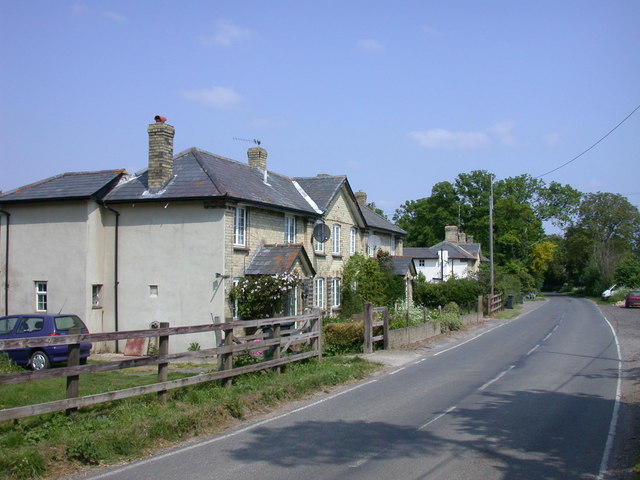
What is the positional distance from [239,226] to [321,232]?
21.6 feet

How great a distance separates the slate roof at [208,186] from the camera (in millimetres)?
21891

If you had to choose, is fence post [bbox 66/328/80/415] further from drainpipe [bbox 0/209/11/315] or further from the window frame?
the window frame

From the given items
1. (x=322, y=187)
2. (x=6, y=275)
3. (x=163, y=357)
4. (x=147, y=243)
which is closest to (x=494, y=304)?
(x=322, y=187)

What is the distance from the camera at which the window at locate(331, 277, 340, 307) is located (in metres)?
30.4

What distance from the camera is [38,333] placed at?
18.4 metres

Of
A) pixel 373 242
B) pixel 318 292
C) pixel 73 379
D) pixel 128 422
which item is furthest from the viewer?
pixel 373 242

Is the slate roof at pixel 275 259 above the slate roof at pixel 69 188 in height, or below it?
below

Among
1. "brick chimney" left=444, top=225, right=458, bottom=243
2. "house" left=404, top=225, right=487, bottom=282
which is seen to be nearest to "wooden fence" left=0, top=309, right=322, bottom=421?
"house" left=404, top=225, right=487, bottom=282

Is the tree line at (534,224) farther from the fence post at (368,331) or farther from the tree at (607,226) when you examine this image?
the fence post at (368,331)

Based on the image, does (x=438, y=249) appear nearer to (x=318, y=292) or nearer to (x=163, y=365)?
(x=318, y=292)

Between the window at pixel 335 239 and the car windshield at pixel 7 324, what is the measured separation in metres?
Result: 15.7

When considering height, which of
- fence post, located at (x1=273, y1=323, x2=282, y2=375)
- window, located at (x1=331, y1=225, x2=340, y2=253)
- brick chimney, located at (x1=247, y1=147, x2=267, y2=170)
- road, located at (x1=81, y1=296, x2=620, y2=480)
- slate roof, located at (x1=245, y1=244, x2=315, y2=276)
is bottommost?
road, located at (x1=81, y1=296, x2=620, y2=480)

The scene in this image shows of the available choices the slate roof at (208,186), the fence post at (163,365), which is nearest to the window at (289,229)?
the slate roof at (208,186)

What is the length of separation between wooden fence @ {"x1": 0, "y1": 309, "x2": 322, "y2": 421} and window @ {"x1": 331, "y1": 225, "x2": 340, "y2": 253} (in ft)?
49.3
